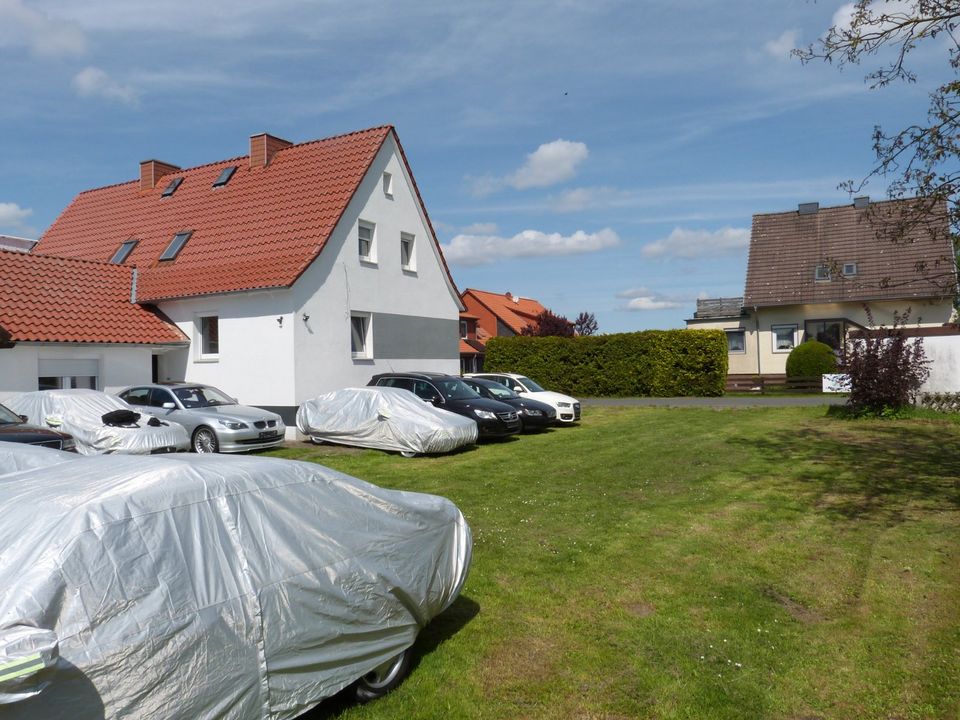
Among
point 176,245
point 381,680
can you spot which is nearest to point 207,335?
point 176,245

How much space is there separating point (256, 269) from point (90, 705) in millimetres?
17159

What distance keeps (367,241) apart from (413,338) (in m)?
3.41

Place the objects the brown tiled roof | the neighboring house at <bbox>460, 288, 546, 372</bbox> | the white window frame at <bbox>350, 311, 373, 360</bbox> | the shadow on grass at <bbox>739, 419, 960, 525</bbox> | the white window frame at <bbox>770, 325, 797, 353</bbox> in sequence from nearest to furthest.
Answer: the shadow on grass at <bbox>739, 419, 960, 525</bbox> < the white window frame at <bbox>350, 311, 373, 360</bbox> < the brown tiled roof < the white window frame at <bbox>770, 325, 797, 353</bbox> < the neighboring house at <bbox>460, 288, 546, 372</bbox>

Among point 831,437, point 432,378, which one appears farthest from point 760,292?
point 432,378

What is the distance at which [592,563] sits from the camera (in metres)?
7.21

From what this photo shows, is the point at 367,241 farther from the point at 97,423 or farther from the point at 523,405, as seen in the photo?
the point at 97,423

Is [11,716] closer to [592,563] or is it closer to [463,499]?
[592,563]

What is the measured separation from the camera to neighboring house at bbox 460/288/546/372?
51.7 m

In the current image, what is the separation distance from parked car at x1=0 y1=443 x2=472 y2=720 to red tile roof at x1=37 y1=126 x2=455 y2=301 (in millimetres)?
14206

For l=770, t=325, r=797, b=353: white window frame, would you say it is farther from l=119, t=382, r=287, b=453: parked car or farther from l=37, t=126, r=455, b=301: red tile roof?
l=119, t=382, r=287, b=453: parked car

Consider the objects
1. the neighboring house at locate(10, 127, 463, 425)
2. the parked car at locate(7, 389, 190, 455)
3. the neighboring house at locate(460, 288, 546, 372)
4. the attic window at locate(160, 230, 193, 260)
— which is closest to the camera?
the parked car at locate(7, 389, 190, 455)

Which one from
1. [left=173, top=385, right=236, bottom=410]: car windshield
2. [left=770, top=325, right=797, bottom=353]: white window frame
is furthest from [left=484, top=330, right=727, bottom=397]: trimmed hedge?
[left=173, top=385, right=236, bottom=410]: car windshield

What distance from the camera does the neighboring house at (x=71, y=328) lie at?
54.3 feet

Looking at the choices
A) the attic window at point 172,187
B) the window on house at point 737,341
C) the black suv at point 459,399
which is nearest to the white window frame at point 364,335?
the black suv at point 459,399
